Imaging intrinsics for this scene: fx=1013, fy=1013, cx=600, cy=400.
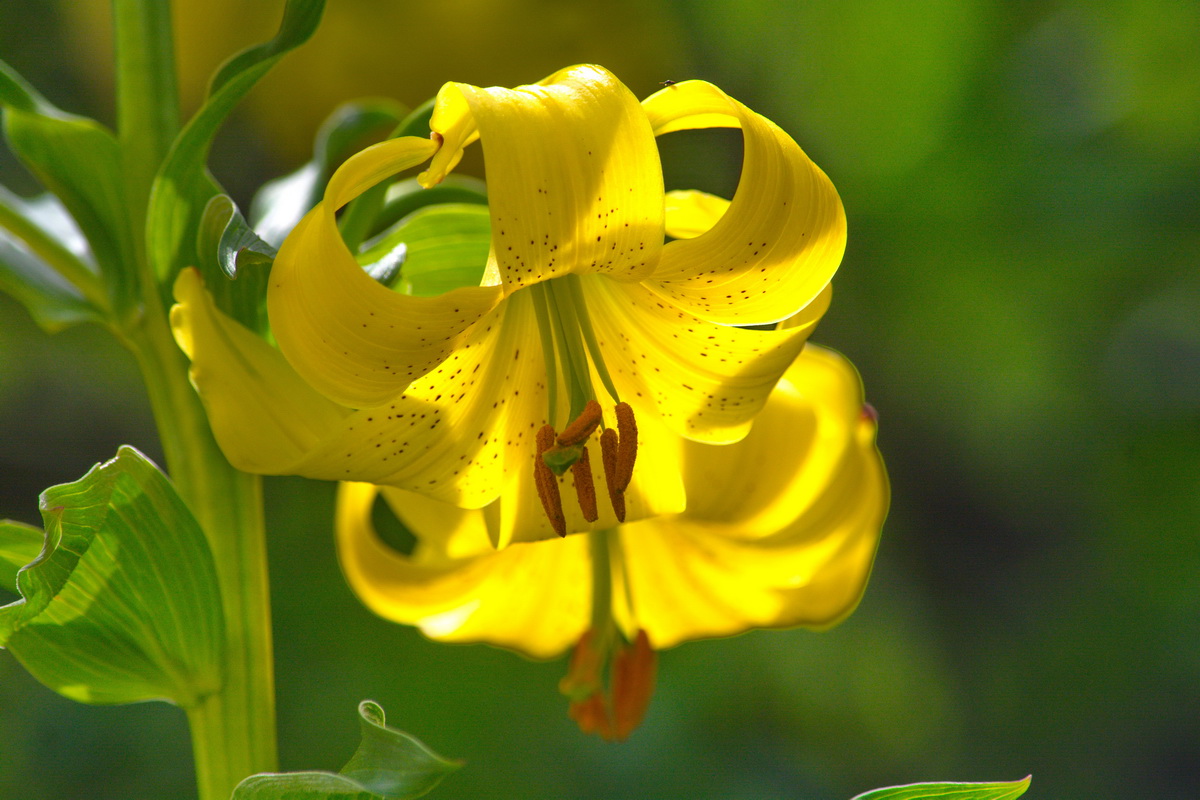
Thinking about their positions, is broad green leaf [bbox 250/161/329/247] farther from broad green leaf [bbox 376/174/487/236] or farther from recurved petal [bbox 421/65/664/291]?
recurved petal [bbox 421/65/664/291]

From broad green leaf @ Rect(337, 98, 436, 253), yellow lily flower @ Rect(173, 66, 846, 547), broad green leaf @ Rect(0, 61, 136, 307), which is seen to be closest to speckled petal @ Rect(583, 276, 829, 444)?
yellow lily flower @ Rect(173, 66, 846, 547)

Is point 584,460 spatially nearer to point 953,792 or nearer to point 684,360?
point 684,360

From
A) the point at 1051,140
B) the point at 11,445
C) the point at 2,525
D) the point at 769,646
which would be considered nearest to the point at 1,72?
the point at 2,525

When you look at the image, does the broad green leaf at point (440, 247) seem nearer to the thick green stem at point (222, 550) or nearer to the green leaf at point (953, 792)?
the thick green stem at point (222, 550)

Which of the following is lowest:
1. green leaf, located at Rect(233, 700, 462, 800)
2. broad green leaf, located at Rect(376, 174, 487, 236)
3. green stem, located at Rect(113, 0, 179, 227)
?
green leaf, located at Rect(233, 700, 462, 800)

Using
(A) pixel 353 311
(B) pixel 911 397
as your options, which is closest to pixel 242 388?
(A) pixel 353 311
